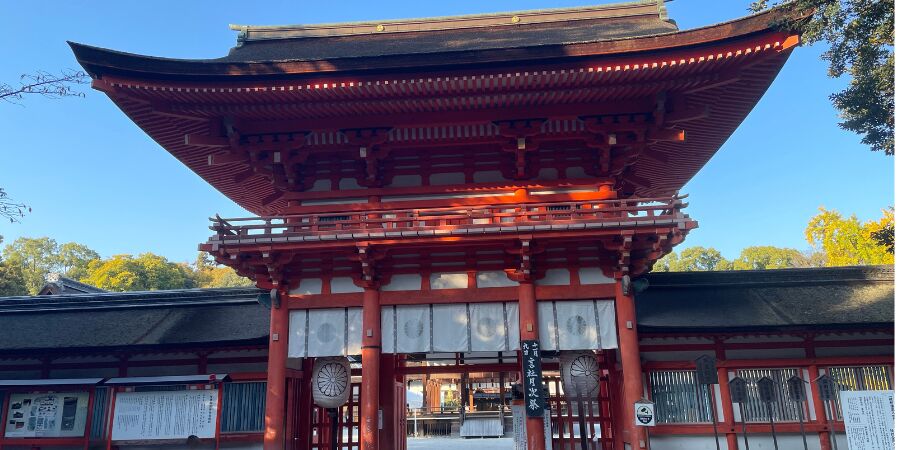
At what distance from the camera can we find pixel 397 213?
11.4m

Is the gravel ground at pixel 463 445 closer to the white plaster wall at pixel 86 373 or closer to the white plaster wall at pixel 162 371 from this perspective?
the white plaster wall at pixel 162 371

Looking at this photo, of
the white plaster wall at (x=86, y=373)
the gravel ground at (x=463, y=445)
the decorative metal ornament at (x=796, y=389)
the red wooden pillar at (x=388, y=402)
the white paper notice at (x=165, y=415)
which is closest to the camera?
the decorative metal ornament at (x=796, y=389)

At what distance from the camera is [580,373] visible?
11.6m

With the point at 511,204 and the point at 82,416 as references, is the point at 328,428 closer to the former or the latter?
the point at 82,416

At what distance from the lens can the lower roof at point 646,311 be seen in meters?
11.5

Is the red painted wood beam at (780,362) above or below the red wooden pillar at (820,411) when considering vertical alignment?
above

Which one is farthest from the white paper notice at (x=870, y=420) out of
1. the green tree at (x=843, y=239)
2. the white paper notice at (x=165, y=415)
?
the green tree at (x=843, y=239)

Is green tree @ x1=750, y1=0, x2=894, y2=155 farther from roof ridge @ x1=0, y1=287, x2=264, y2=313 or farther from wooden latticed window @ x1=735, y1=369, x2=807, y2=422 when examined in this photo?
roof ridge @ x1=0, y1=287, x2=264, y2=313

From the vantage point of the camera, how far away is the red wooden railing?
1015cm

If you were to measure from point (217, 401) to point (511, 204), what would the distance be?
7.49m

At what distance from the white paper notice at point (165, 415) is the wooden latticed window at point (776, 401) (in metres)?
11.2

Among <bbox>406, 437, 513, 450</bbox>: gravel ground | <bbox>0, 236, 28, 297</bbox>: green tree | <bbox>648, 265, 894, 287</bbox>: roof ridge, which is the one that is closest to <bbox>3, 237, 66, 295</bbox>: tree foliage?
<bbox>0, 236, 28, 297</bbox>: green tree

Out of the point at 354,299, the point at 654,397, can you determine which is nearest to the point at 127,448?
the point at 354,299

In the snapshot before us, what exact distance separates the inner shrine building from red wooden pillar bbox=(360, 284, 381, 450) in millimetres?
41
